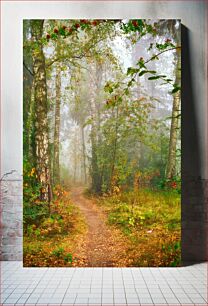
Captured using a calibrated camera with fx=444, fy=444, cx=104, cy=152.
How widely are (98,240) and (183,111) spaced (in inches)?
62.4

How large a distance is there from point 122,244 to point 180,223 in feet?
2.03

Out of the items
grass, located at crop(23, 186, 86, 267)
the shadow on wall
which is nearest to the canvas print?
grass, located at crop(23, 186, 86, 267)

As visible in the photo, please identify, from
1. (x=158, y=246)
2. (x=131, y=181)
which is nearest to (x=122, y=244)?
(x=158, y=246)

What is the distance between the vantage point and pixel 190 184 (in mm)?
4613

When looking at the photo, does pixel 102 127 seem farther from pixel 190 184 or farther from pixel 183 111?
pixel 190 184

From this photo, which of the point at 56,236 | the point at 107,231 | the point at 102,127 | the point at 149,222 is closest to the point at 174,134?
the point at 102,127

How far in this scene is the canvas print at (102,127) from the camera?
A: 4445mm

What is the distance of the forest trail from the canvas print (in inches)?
0.4

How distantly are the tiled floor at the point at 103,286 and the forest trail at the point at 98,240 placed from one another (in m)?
0.09

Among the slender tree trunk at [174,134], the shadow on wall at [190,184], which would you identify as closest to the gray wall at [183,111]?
the shadow on wall at [190,184]

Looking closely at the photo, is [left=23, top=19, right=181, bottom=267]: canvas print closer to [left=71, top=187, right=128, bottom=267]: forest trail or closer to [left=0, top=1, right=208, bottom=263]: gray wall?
[left=71, top=187, right=128, bottom=267]: forest trail

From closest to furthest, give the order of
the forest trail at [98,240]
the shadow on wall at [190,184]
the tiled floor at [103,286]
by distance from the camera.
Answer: the tiled floor at [103,286] < the forest trail at [98,240] < the shadow on wall at [190,184]

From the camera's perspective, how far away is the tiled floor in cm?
351

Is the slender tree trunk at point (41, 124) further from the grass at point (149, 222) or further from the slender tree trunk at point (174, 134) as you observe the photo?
the slender tree trunk at point (174, 134)
